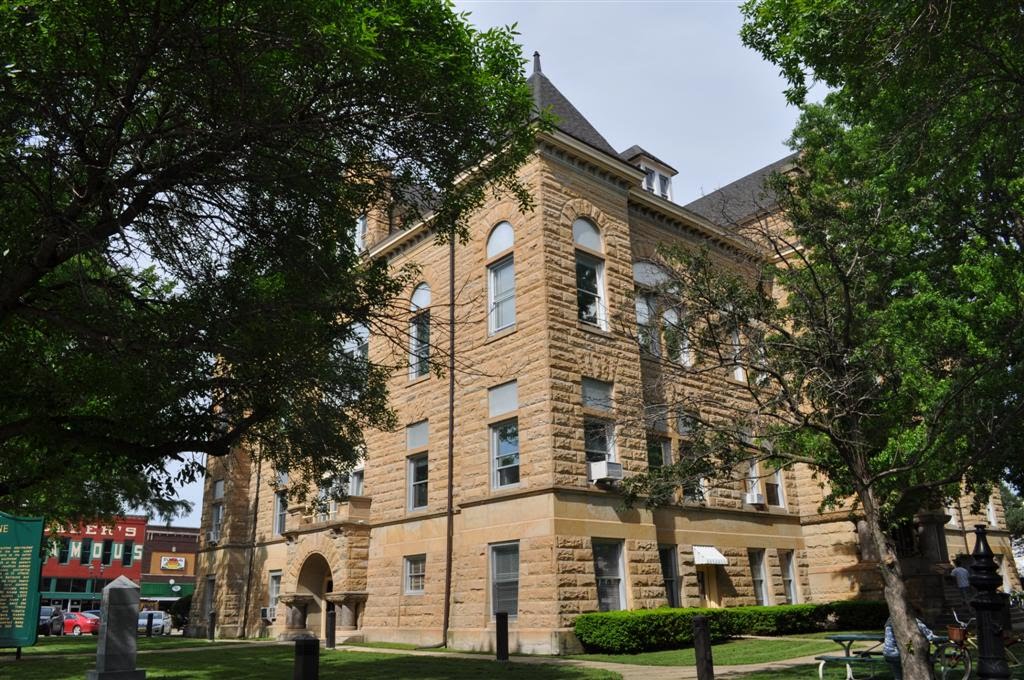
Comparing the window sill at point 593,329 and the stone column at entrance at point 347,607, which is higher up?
the window sill at point 593,329

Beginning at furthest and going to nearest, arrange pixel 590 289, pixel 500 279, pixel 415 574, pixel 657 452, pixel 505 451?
pixel 415 574
pixel 657 452
pixel 500 279
pixel 590 289
pixel 505 451

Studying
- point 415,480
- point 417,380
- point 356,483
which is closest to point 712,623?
point 415,480

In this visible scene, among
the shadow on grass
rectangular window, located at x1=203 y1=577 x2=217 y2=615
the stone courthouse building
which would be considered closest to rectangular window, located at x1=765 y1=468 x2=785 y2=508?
the stone courthouse building

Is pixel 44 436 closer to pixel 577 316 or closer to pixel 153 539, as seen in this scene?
pixel 577 316

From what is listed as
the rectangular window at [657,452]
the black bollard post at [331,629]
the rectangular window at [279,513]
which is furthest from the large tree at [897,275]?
the rectangular window at [279,513]

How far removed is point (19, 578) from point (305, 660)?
1308 centimetres

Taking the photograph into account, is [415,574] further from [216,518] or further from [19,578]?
[216,518]

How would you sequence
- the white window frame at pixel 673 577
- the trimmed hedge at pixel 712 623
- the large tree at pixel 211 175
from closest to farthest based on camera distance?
the large tree at pixel 211 175
the trimmed hedge at pixel 712 623
the white window frame at pixel 673 577

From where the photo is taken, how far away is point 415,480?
928 inches

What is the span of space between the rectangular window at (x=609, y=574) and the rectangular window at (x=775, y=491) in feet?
30.7

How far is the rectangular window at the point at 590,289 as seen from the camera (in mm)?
21334

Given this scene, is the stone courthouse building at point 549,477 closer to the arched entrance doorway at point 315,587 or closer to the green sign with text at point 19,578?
the arched entrance doorway at point 315,587

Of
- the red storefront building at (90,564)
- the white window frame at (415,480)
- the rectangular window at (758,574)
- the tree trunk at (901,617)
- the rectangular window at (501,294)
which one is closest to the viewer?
the tree trunk at (901,617)

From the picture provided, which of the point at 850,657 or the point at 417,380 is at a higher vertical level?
the point at 417,380
